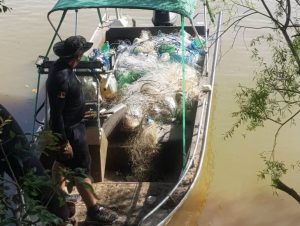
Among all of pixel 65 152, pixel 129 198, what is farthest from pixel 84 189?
pixel 129 198

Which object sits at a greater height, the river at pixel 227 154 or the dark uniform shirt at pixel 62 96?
the dark uniform shirt at pixel 62 96

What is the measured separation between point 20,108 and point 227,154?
3717 mm

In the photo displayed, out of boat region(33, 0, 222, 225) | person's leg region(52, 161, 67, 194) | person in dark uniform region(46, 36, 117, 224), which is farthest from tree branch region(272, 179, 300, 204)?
person in dark uniform region(46, 36, 117, 224)

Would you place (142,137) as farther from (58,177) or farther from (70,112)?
(58,177)

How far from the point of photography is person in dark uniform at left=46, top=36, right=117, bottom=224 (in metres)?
4.30

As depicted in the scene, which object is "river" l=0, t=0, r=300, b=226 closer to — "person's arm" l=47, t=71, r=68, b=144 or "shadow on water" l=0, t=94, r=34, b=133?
"shadow on water" l=0, t=94, r=34, b=133

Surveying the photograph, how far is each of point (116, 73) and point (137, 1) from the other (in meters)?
1.56

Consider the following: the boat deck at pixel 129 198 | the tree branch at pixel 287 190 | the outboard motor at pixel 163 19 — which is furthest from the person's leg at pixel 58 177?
the outboard motor at pixel 163 19

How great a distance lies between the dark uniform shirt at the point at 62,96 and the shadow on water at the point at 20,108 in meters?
3.59

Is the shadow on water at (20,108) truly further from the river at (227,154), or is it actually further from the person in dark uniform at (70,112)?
the person in dark uniform at (70,112)

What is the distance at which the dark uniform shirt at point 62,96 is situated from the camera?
4.28 meters

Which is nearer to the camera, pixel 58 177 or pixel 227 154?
pixel 58 177

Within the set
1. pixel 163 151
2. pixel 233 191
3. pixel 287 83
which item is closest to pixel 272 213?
pixel 233 191

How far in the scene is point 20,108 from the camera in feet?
28.5
